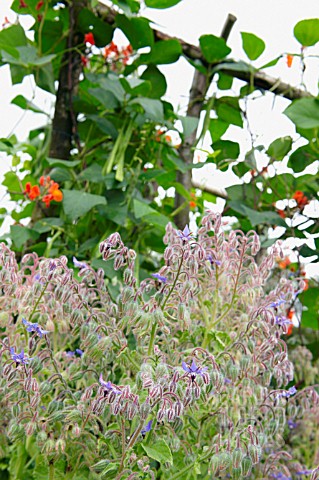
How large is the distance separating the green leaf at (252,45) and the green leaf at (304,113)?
21cm

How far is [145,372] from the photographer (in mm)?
834

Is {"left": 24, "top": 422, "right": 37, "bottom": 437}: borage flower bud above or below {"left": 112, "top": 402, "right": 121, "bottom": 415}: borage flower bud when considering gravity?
below

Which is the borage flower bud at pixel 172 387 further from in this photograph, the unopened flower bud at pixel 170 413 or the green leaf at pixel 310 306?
the green leaf at pixel 310 306

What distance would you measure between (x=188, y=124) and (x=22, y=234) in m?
0.50

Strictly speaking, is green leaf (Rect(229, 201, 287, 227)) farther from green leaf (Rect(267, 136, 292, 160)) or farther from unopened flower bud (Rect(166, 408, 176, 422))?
unopened flower bud (Rect(166, 408, 176, 422))

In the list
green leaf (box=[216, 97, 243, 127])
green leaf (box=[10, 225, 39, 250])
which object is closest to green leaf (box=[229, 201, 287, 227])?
green leaf (box=[216, 97, 243, 127])

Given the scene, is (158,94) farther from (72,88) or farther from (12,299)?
(12,299)

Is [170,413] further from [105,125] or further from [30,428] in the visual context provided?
[105,125]

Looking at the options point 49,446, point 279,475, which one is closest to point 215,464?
point 49,446

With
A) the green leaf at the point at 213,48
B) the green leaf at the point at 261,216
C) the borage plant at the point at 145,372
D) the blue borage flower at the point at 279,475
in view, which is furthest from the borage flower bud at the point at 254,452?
the green leaf at the point at 213,48

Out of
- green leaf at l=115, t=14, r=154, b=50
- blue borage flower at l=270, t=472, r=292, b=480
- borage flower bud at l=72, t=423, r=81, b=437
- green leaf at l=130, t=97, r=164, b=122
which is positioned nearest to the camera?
borage flower bud at l=72, t=423, r=81, b=437

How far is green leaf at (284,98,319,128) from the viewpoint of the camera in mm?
1634

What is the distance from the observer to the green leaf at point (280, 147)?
1.73 metres

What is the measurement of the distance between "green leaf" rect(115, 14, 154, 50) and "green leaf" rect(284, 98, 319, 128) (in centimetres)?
39
